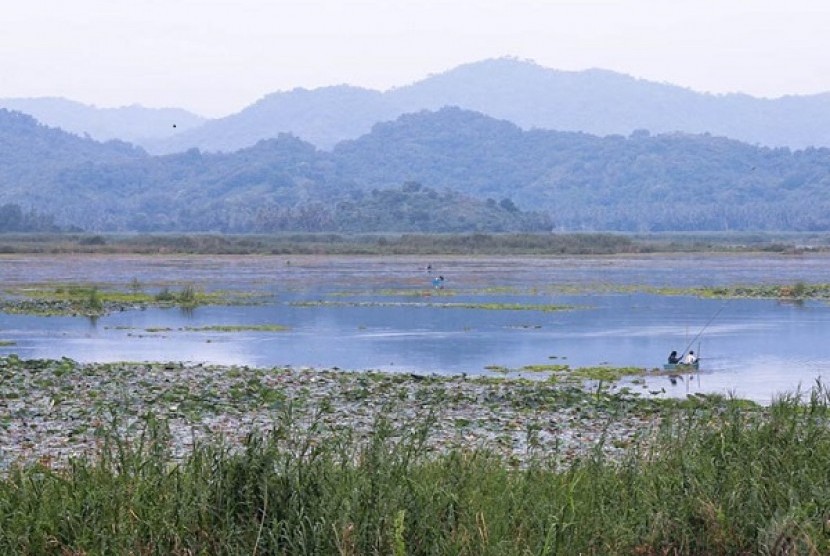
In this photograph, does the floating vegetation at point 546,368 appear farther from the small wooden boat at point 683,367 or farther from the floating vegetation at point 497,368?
the small wooden boat at point 683,367

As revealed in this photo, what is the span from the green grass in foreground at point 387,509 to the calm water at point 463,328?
4.88 m

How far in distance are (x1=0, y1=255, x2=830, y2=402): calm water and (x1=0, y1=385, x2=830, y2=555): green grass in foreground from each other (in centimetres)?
488

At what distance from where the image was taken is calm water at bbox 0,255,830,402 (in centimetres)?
3266

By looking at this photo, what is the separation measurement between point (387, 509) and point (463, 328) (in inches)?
1321

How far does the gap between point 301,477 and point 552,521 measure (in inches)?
80.3

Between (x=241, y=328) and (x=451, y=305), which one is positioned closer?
(x=241, y=328)

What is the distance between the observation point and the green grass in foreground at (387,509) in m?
9.13

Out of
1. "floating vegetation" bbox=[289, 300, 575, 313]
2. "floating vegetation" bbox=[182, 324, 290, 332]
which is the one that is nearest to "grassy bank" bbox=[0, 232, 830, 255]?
"floating vegetation" bbox=[289, 300, 575, 313]

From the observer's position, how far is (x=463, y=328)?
42.8 metres

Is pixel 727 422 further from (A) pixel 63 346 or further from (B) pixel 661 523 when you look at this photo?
(A) pixel 63 346

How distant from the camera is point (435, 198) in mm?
188375

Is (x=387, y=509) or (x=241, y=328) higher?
(x=387, y=509)

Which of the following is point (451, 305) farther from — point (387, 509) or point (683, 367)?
point (387, 509)

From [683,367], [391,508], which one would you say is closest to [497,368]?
[683,367]
